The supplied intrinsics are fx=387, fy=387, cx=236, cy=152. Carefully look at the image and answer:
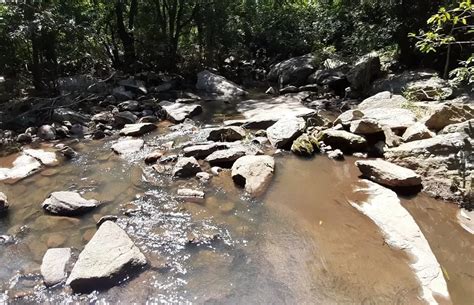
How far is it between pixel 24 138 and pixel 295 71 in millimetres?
8597

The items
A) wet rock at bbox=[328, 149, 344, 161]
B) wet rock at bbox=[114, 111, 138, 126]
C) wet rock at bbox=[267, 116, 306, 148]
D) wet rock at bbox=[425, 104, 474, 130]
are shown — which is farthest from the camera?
wet rock at bbox=[114, 111, 138, 126]

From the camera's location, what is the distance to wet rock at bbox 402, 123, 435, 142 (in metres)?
6.33

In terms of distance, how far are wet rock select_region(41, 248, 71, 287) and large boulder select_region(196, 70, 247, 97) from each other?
8646 mm

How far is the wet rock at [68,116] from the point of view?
926cm

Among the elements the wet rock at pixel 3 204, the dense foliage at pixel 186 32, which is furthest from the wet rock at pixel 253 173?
the dense foliage at pixel 186 32

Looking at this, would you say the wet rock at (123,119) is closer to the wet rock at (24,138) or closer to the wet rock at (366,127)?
the wet rock at (24,138)

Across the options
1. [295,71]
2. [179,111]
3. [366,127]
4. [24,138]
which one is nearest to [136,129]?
[179,111]

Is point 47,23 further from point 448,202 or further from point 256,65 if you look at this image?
point 448,202

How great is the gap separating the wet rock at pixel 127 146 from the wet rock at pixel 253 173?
A: 2328 mm

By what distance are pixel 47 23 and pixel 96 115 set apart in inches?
107

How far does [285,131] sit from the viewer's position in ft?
24.8

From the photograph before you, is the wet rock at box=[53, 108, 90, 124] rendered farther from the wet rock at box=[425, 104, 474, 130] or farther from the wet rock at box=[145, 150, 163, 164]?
the wet rock at box=[425, 104, 474, 130]

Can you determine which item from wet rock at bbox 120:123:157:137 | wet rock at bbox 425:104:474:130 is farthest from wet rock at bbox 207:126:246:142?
wet rock at bbox 425:104:474:130

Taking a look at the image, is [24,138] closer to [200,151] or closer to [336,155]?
[200,151]
